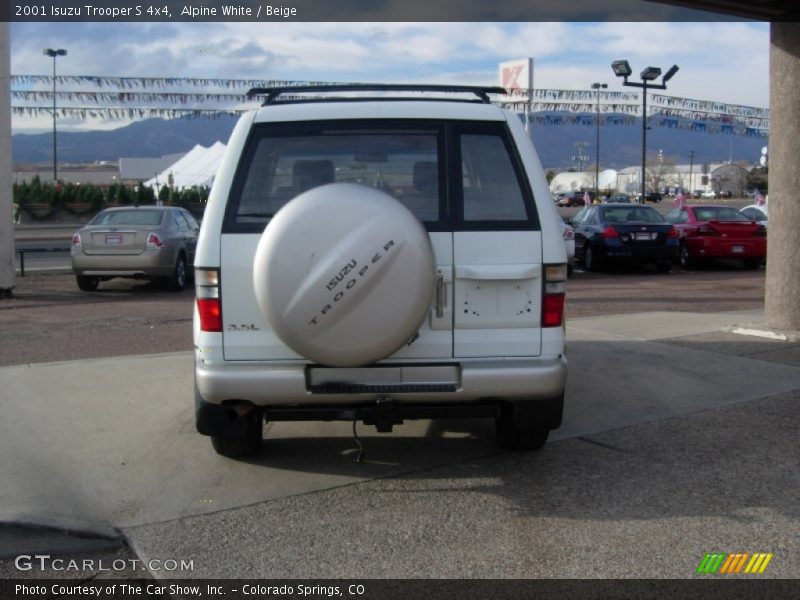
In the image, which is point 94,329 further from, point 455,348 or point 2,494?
point 455,348

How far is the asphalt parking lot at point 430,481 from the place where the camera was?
436 cm

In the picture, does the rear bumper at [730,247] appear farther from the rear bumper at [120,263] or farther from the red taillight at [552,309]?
the red taillight at [552,309]

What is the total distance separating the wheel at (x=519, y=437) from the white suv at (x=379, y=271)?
34cm

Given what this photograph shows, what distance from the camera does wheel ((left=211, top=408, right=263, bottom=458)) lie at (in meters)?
5.52

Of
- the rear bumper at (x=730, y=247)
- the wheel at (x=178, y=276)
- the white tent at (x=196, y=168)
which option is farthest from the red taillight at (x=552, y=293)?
the white tent at (x=196, y=168)

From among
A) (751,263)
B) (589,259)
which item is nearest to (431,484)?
(589,259)

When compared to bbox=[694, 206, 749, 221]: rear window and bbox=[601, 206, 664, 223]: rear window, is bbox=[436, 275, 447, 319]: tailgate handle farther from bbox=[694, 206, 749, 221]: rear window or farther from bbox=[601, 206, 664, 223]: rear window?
bbox=[694, 206, 749, 221]: rear window

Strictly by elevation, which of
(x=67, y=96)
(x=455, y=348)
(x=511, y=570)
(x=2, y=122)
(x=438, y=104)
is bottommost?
(x=511, y=570)

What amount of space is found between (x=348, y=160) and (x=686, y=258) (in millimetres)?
16222

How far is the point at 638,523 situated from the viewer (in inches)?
185

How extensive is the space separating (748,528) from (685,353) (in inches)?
178

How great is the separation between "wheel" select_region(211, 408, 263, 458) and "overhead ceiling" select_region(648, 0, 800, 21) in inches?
254

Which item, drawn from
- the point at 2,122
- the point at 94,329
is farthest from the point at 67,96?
the point at 94,329

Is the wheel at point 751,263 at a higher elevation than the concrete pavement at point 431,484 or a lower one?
higher
